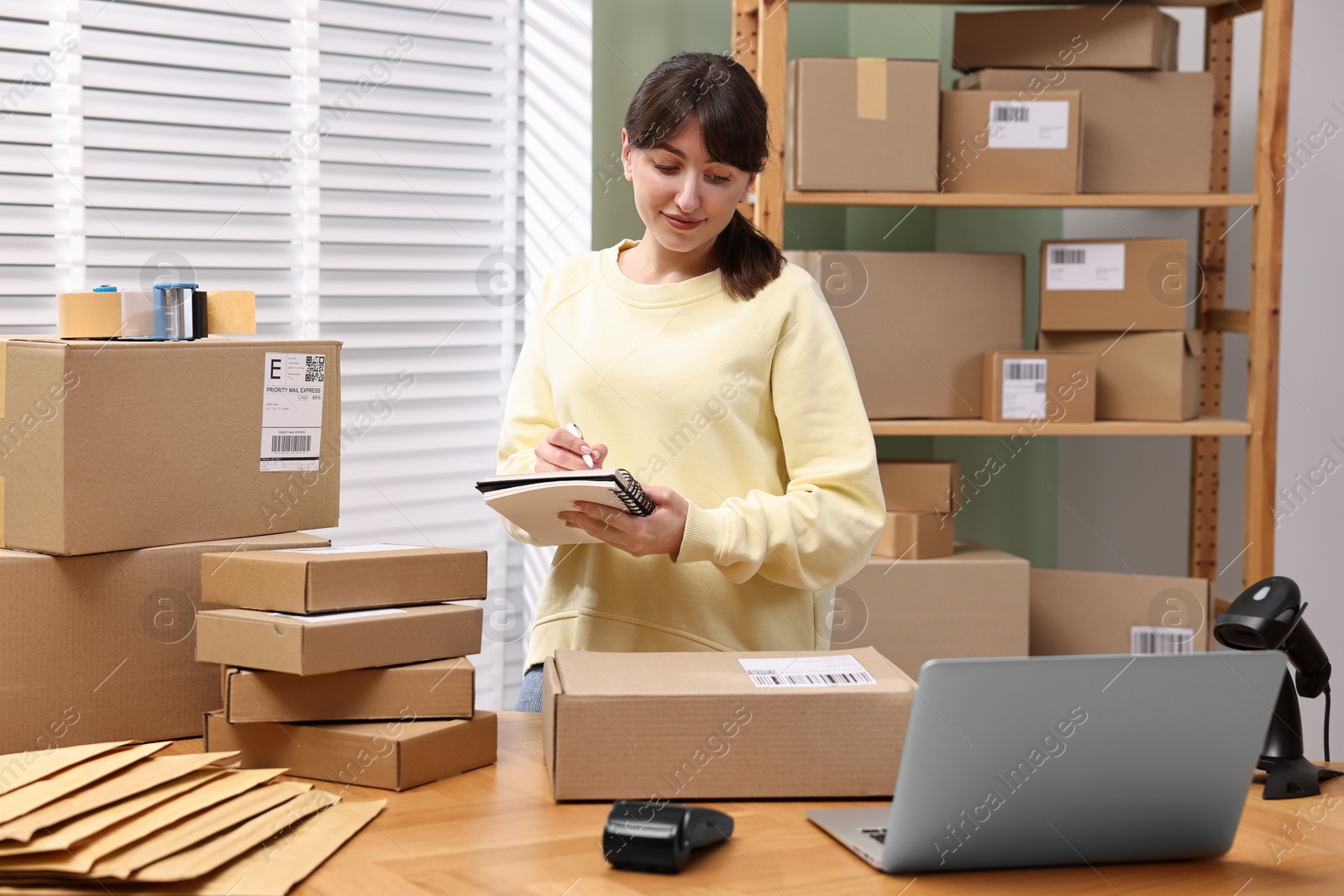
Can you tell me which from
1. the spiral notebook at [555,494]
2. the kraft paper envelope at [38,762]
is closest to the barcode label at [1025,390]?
the spiral notebook at [555,494]

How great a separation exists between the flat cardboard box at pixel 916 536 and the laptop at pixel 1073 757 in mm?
1413

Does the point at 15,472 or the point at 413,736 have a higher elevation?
the point at 15,472

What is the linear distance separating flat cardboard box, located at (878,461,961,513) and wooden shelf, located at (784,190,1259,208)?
0.52m

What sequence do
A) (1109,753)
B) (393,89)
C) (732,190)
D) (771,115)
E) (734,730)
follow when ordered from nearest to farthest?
(1109,753) < (734,730) < (732,190) < (771,115) < (393,89)

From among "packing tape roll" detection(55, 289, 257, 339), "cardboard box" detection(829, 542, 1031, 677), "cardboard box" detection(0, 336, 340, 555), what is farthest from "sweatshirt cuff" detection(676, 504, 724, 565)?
"cardboard box" detection(829, 542, 1031, 677)

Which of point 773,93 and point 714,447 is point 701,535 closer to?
point 714,447

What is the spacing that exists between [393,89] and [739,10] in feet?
2.56

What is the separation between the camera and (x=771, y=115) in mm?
2375

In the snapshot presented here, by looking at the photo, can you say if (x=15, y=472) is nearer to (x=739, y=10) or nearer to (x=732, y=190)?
(x=732, y=190)

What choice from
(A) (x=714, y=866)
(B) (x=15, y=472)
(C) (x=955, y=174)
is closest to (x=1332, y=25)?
(C) (x=955, y=174)

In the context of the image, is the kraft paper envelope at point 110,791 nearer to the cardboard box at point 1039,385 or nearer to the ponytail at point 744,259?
the ponytail at point 744,259

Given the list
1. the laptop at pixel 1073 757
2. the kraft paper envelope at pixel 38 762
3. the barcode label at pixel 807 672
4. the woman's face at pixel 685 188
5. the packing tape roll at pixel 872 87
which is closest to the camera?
the laptop at pixel 1073 757

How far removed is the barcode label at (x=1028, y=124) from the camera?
238 centimetres

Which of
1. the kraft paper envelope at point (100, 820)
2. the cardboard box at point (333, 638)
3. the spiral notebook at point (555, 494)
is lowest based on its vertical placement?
the kraft paper envelope at point (100, 820)
